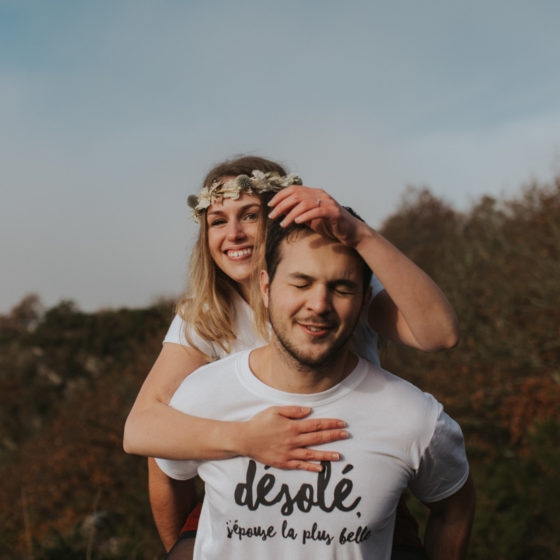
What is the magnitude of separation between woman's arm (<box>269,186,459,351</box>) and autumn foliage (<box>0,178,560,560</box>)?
3.17 metres

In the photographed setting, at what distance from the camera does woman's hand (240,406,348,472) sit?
200cm

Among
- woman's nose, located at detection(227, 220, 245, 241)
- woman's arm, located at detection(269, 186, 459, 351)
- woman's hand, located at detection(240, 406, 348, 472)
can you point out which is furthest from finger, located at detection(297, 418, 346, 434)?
woman's nose, located at detection(227, 220, 245, 241)

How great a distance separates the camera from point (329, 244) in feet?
6.84

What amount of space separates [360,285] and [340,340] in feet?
0.66

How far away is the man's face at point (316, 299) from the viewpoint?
80.4 inches

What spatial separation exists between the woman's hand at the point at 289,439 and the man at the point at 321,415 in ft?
0.13

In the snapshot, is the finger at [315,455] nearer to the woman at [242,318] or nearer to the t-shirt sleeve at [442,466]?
the woman at [242,318]

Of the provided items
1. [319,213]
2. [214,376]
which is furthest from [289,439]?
[319,213]

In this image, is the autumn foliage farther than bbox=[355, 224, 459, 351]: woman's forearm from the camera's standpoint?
Yes

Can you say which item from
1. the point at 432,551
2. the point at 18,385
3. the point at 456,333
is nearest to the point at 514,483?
the point at 432,551

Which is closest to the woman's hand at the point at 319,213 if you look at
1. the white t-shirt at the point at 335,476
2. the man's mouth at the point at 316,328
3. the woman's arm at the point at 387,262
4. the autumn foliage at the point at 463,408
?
the woman's arm at the point at 387,262

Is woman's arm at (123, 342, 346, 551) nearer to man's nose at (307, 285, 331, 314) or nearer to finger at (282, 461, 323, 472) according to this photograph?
finger at (282, 461, 323, 472)

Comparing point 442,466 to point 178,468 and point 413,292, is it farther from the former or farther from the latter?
point 178,468

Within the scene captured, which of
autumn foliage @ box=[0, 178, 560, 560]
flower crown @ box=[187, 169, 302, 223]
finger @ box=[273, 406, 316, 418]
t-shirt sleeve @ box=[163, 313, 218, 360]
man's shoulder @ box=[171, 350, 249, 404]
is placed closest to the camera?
finger @ box=[273, 406, 316, 418]
